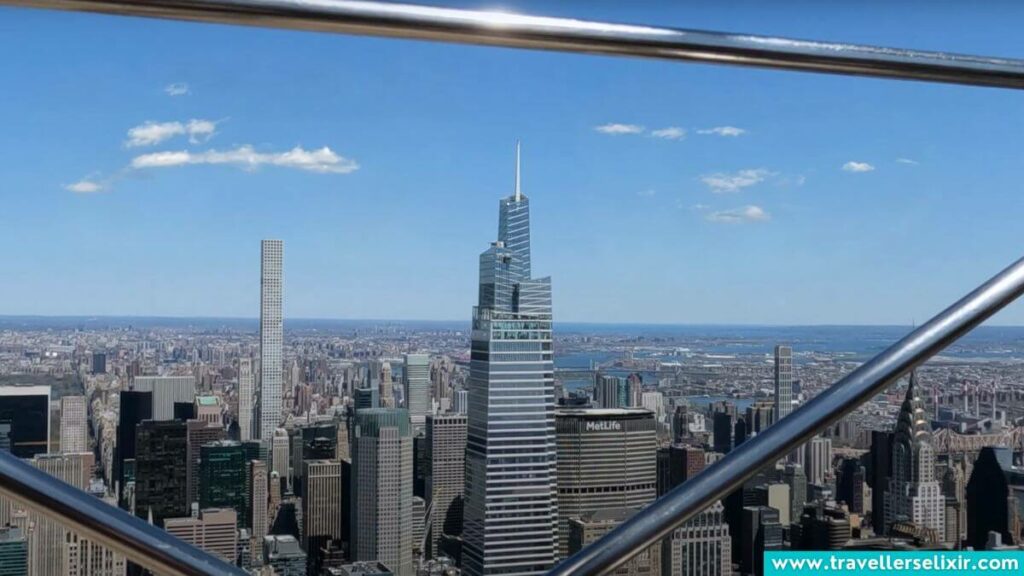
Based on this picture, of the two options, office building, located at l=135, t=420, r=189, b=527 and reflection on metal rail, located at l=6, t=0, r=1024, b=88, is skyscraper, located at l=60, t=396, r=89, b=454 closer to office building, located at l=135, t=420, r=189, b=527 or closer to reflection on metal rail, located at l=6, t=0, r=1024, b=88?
office building, located at l=135, t=420, r=189, b=527

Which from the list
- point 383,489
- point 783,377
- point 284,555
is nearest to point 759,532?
point 783,377

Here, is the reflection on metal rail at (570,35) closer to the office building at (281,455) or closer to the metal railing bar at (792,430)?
the metal railing bar at (792,430)

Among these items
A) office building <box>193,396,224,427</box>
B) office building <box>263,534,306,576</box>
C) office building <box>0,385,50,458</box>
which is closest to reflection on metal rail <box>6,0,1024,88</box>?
office building <box>0,385,50,458</box>

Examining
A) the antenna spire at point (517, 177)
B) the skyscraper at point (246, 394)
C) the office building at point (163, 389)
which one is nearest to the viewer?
the office building at point (163, 389)

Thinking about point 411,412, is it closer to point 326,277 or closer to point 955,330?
point 326,277

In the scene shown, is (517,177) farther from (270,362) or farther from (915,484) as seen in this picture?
(915,484)


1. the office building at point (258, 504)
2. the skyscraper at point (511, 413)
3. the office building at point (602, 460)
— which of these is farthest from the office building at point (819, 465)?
the skyscraper at point (511, 413)
